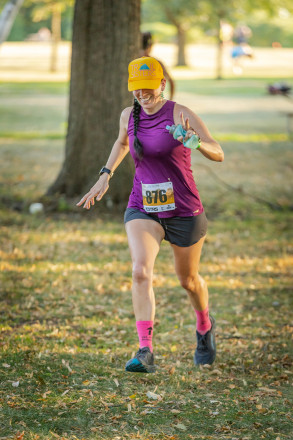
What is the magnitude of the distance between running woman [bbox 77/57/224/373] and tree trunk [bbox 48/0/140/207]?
18.4 feet

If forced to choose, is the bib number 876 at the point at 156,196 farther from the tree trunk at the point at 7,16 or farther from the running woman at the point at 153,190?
the tree trunk at the point at 7,16

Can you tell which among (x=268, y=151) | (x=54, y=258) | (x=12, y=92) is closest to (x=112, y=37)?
(x=54, y=258)

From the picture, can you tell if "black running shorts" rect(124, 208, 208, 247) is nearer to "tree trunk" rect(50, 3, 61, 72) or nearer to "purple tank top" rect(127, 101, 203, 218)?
"purple tank top" rect(127, 101, 203, 218)

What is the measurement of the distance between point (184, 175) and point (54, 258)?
408cm

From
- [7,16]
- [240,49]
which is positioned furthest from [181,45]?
[7,16]

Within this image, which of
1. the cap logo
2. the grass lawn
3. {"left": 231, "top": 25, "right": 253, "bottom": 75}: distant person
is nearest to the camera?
the grass lawn

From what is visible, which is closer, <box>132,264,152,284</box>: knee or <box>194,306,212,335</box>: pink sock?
<box>132,264,152,284</box>: knee

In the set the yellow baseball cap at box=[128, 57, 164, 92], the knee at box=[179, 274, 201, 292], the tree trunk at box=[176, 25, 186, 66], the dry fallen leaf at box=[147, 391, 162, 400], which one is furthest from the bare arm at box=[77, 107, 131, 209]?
the tree trunk at box=[176, 25, 186, 66]

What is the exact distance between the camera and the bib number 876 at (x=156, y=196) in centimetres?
494

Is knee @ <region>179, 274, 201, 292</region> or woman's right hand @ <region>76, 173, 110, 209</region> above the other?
woman's right hand @ <region>76, 173, 110, 209</region>

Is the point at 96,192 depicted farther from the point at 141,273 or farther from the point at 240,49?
the point at 240,49

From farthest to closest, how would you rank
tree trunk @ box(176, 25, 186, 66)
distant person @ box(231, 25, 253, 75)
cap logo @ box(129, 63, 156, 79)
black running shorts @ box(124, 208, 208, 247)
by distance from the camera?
distant person @ box(231, 25, 253, 75)
tree trunk @ box(176, 25, 186, 66)
black running shorts @ box(124, 208, 208, 247)
cap logo @ box(129, 63, 156, 79)

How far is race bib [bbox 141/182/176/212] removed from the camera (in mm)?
4945

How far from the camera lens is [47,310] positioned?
22.7 feet
